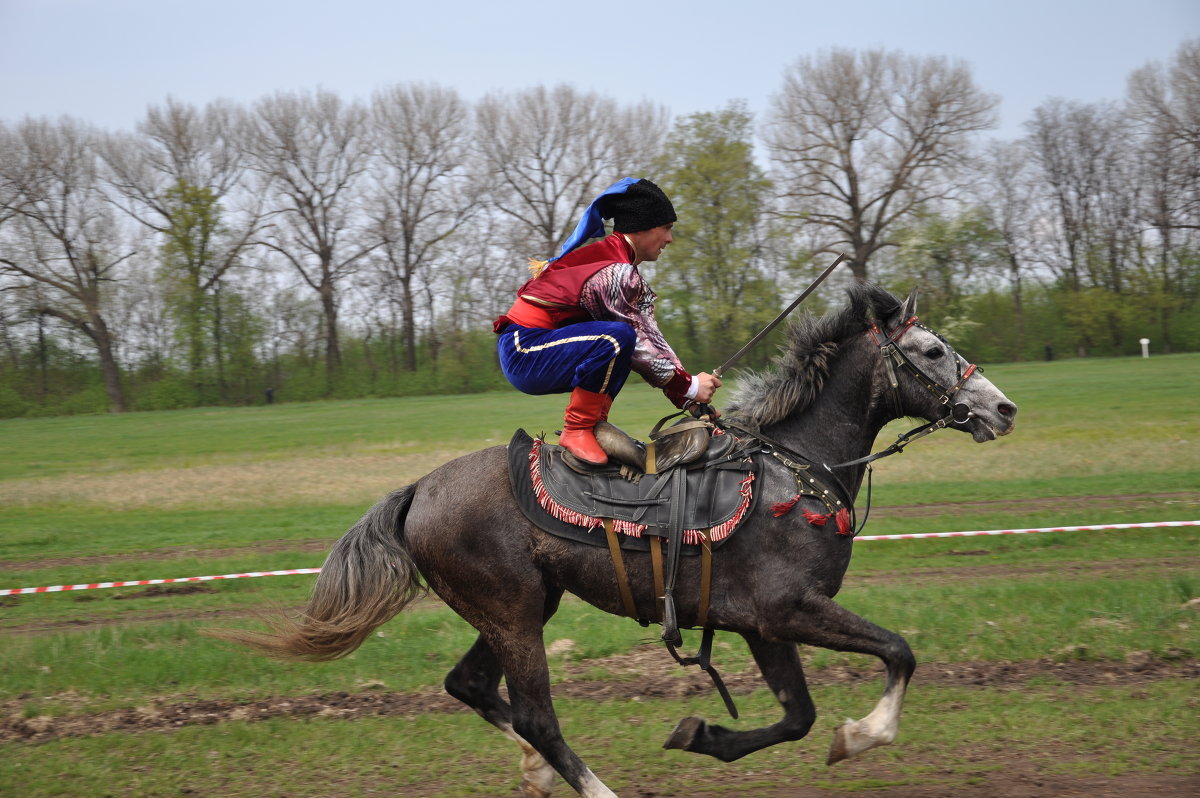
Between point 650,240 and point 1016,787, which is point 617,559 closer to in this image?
point 650,240

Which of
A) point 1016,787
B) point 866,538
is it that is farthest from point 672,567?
point 866,538

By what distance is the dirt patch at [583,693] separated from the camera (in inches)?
242

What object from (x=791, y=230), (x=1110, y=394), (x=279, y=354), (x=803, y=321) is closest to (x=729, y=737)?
(x=803, y=321)

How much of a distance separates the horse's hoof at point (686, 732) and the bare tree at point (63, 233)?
1751 inches

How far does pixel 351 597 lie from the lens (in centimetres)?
483

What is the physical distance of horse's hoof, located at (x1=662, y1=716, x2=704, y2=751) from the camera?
4.69 meters

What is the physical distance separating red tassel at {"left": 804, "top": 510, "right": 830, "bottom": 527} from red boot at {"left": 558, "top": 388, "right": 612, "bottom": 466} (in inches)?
37.7

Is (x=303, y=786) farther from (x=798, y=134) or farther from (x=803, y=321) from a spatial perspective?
(x=798, y=134)

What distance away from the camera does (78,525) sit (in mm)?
14906

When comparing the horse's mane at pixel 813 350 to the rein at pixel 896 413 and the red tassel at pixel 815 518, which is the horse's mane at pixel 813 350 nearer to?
the rein at pixel 896 413

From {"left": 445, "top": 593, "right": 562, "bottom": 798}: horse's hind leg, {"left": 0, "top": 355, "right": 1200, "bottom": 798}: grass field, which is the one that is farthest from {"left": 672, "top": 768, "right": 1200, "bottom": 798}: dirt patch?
{"left": 445, "top": 593, "right": 562, "bottom": 798}: horse's hind leg

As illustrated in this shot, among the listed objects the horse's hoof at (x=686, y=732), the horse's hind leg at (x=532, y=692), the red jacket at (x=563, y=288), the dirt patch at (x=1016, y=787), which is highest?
the red jacket at (x=563, y=288)

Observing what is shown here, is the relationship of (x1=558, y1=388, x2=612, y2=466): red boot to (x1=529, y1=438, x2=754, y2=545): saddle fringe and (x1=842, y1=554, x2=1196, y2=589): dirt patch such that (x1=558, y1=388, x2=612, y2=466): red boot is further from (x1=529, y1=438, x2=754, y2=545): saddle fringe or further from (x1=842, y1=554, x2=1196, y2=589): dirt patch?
(x1=842, y1=554, x2=1196, y2=589): dirt patch

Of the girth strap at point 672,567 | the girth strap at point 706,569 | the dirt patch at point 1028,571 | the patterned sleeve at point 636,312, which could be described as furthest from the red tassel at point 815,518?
the dirt patch at point 1028,571
